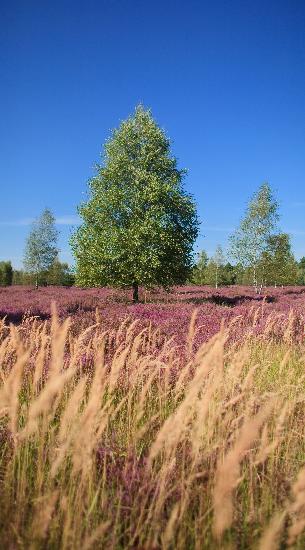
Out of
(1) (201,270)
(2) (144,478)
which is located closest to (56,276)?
(1) (201,270)

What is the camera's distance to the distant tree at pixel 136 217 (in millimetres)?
21125

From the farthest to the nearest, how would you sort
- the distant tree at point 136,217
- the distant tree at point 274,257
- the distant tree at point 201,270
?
the distant tree at point 201,270
the distant tree at point 274,257
the distant tree at point 136,217

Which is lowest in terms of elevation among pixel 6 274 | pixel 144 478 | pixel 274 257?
pixel 144 478

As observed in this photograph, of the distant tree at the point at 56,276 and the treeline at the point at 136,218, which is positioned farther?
the distant tree at the point at 56,276

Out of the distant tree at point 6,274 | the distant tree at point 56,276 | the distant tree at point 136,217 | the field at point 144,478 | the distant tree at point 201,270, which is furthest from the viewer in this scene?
the distant tree at point 201,270

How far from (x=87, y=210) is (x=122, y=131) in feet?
16.1

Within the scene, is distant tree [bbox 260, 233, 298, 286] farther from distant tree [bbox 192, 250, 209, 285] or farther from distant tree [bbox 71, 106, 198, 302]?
distant tree [bbox 192, 250, 209, 285]

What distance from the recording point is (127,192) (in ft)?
71.6

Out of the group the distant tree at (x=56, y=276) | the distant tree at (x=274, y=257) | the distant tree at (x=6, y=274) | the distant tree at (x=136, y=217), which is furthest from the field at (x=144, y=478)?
the distant tree at (x=6, y=274)

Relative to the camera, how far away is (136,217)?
2148 cm

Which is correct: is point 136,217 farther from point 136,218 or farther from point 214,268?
point 214,268

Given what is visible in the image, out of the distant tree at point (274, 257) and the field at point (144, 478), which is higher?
the distant tree at point (274, 257)

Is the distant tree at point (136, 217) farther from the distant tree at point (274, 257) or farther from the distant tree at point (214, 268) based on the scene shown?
the distant tree at point (214, 268)

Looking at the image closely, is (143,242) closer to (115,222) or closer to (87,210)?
(115,222)
